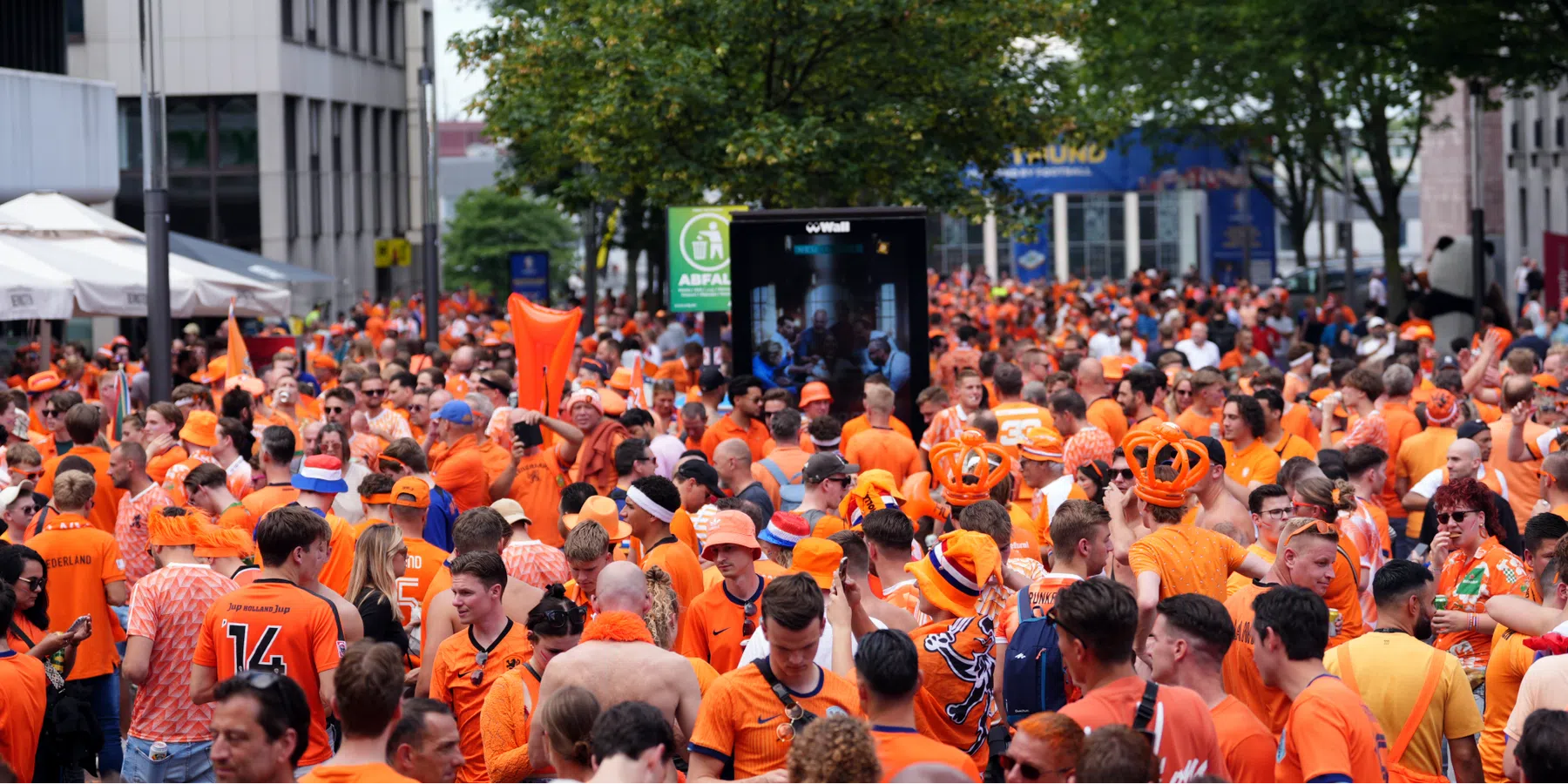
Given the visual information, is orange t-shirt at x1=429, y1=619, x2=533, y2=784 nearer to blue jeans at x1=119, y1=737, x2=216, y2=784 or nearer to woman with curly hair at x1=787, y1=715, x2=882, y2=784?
blue jeans at x1=119, y1=737, x2=216, y2=784

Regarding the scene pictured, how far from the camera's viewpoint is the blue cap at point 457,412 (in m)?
10.5

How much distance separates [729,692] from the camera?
545cm

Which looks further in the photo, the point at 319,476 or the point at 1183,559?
the point at 319,476

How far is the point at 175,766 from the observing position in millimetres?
7062

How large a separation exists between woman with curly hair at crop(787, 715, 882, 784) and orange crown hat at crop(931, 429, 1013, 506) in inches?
145

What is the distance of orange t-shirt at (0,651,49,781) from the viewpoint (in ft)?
21.0

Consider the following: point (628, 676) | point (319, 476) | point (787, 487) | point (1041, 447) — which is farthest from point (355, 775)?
point (787, 487)

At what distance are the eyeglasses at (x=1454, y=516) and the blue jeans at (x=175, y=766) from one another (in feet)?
17.0

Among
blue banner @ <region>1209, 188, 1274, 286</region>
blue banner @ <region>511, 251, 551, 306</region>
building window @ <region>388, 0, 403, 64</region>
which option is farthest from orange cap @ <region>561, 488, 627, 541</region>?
blue banner @ <region>1209, 188, 1274, 286</region>

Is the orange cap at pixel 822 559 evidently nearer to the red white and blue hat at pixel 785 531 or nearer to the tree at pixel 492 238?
the red white and blue hat at pixel 785 531

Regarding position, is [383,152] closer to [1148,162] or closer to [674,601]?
[1148,162]

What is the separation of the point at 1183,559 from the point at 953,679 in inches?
43.1

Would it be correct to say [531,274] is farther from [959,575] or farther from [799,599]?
[799,599]

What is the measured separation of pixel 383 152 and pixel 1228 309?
28635 millimetres
